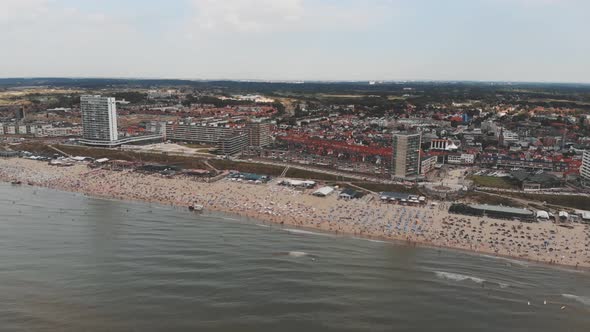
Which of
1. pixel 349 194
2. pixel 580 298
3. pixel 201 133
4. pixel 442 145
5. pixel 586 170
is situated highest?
pixel 201 133

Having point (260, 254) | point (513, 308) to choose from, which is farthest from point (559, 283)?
point (260, 254)

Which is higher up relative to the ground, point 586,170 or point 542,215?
point 586,170

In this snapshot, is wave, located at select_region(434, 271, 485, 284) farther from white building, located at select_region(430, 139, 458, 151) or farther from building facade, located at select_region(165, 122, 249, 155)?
building facade, located at select_region(165, 122, 249, 155)

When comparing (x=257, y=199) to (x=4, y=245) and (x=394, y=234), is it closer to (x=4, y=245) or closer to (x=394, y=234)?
(x=394, y=234)

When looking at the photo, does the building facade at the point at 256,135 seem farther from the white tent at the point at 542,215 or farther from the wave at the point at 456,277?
the wave at the point at 456,277

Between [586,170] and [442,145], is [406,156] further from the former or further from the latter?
[442,145]

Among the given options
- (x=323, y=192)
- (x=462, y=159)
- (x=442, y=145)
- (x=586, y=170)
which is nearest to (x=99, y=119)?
(x=323, y=192)

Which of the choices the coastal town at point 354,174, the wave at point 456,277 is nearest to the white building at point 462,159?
the coastal town at point 354,174
